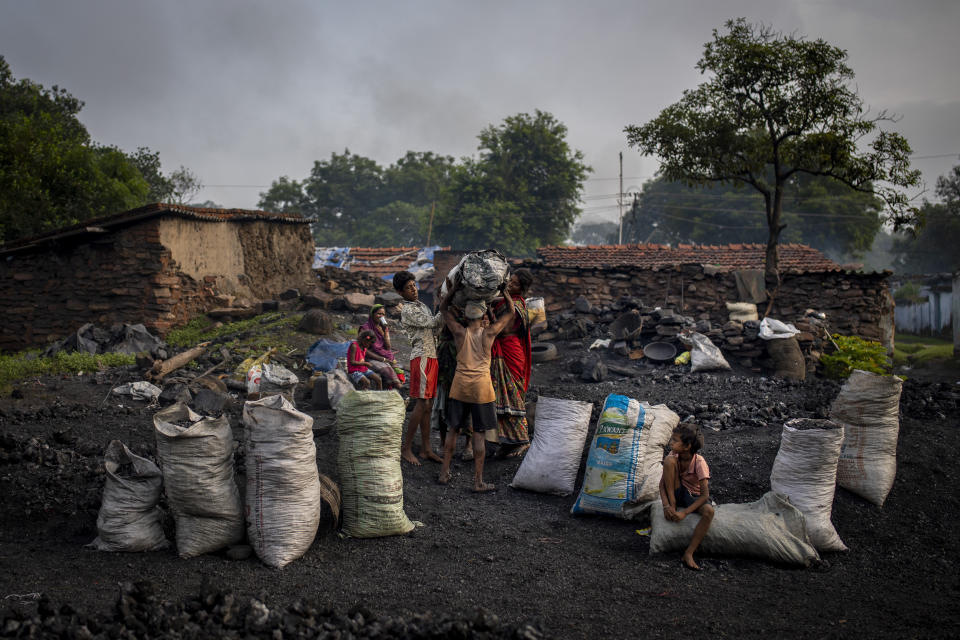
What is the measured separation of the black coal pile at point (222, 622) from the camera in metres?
2.59

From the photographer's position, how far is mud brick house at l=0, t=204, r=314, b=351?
471 inches

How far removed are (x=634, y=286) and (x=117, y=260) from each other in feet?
34.9

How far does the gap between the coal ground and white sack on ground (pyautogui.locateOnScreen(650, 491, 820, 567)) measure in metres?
0.08

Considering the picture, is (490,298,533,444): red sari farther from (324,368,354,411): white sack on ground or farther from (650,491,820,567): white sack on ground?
(324,368,354,411): white sack on ground

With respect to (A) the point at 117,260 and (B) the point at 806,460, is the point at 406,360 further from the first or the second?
(B) the point at 806,460

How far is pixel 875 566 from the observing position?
368 cm

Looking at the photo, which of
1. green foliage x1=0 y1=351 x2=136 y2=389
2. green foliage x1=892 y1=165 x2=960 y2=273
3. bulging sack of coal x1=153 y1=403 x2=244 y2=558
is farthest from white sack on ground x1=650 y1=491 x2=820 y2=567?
green foliage x1=892 y1=165 x2=960 y2=273

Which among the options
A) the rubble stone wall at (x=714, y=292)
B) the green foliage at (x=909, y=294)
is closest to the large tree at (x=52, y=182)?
the rubble stone wall at (x=714, y=292)

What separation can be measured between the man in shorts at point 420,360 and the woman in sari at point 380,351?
2.65 feet

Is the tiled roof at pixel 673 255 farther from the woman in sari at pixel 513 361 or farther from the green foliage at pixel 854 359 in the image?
the woman in sari at pixel 513 361

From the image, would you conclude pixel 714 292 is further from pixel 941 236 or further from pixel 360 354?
pixel 941 236

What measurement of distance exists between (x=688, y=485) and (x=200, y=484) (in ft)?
9.28

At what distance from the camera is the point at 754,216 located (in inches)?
1609

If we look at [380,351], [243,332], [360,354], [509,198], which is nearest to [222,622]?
[360,354]
